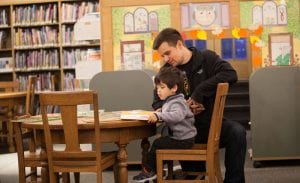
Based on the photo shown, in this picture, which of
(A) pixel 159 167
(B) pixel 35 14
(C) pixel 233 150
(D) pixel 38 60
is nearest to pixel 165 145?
(A) pixel 159 167

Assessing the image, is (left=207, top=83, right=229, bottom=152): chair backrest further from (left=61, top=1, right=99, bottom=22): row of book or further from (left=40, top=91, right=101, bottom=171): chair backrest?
(left=61, top=1, right=99, bottom=22): row of book

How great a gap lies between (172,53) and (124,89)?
1.58 meters

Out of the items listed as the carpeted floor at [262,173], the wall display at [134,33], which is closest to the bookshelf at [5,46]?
the carpeted floor at [262,173]

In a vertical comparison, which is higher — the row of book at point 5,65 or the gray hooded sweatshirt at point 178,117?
the row of book at point 5,65

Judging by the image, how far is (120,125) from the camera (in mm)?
2895

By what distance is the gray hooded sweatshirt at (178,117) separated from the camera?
117 inches

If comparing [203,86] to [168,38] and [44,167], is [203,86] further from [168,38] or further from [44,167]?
[44,167]

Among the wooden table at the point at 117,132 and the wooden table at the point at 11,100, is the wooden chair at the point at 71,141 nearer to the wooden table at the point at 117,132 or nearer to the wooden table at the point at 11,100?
the wooden table at the point at 117,132

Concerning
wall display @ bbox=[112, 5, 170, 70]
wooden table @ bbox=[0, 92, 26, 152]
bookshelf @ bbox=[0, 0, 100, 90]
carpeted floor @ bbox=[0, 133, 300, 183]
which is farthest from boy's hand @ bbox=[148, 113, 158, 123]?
bookshelf @ bbox=[0, 0, 100, 90]

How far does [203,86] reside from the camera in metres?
3.35

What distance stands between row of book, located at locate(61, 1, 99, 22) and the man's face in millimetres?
5560

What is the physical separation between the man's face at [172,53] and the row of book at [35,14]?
5.86 m

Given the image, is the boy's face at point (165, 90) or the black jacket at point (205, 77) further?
the black jacket at point (205, 77)

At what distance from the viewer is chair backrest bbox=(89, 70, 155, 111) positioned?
16.0ft
